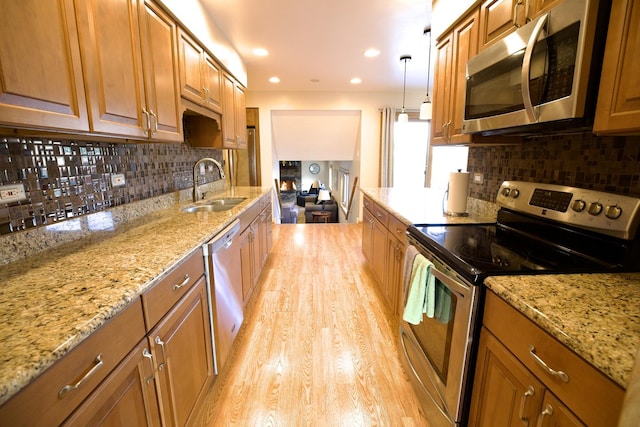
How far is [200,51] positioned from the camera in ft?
7.48

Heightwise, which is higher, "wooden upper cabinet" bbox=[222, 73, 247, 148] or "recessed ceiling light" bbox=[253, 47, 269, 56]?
"recessed ceiling light" bbox=[253, 47, 269, 56]

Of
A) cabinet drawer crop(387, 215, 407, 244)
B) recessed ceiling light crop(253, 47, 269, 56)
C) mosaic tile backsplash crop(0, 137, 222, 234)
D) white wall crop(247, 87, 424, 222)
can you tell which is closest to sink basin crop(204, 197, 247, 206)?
mosaic tile backsplash crop(0, 137, 222, 234)

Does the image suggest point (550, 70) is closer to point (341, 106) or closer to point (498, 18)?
point (498, 18)

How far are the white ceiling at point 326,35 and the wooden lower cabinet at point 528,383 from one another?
2557mm

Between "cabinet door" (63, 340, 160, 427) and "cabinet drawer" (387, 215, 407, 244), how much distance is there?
5.13ft

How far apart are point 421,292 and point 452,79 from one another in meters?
1.53

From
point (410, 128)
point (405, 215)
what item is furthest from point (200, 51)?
point (410, 128)

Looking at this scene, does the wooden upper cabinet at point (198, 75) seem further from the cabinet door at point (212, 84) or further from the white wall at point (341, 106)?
the white wall at point (341, 106)

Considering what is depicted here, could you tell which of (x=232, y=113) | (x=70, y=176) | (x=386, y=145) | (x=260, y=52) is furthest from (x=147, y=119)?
(x=386, y=145)

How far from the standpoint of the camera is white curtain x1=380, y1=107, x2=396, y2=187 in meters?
5.34

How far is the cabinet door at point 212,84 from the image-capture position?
2.40 m

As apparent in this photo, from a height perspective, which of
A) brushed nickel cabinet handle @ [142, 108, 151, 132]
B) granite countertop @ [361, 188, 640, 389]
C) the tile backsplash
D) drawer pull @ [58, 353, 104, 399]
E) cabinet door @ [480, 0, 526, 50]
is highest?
cabinet door @ [480, 0, 526, 50]

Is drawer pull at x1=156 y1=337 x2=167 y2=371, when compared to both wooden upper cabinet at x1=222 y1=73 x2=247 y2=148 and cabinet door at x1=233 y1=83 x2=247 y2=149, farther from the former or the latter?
cabinet door at x1=233 y1=83 x2=247 y2=149

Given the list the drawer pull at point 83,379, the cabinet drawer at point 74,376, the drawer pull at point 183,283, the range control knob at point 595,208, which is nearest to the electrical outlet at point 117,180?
the drawer pull at point 183,283
